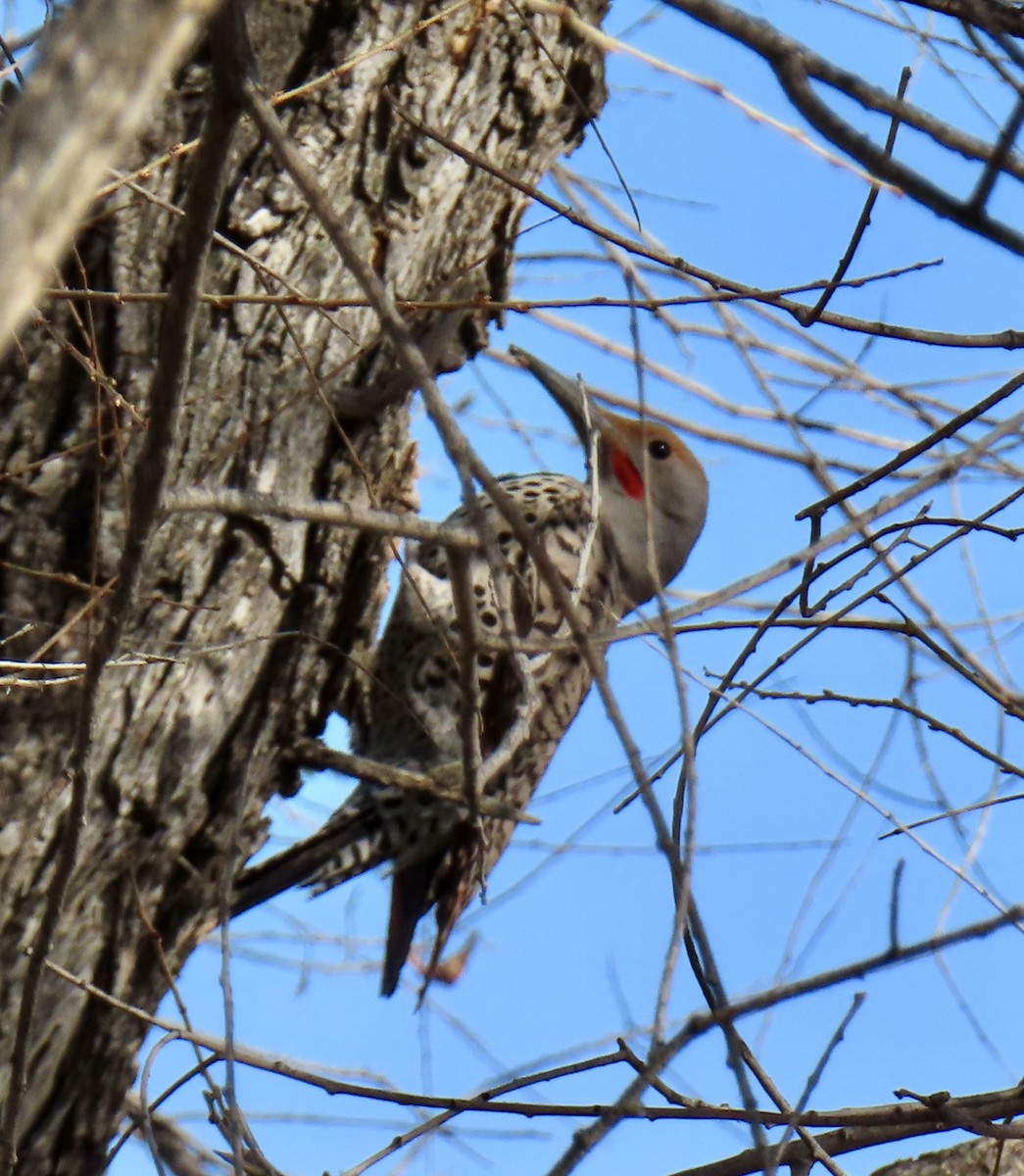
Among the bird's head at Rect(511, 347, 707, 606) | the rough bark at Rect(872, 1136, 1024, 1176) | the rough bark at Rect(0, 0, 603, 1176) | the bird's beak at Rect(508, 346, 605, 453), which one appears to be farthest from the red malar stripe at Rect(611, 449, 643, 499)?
the rough bark at Rect(872, 1136, 1024, 1176)

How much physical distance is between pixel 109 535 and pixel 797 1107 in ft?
5.04

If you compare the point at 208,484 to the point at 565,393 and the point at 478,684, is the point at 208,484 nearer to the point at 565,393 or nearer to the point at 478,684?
the point at 478,684

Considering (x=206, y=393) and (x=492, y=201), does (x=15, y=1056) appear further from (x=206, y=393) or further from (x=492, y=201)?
(x=492, y=201)

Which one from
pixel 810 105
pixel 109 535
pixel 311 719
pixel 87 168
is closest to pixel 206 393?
pixel 109 535

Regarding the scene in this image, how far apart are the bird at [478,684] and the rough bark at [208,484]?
→ 387 millimetres

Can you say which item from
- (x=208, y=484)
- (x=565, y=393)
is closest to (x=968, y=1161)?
(x=208, y=484)

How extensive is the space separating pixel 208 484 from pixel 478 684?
796 millimetres

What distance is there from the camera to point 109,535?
8.87ft

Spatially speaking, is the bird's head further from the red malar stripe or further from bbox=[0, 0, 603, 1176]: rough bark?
bbox=[0, 0, 603, 1176]: rough bark

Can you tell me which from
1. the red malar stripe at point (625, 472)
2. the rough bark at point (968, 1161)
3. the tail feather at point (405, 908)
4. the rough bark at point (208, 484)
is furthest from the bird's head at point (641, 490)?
the rough bark at point (968, 1161)

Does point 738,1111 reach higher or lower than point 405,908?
lower

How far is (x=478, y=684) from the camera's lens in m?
3.34

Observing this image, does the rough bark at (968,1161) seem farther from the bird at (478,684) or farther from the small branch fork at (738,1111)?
the bird at (478,684)

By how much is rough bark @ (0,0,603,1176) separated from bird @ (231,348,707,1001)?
0.39m
